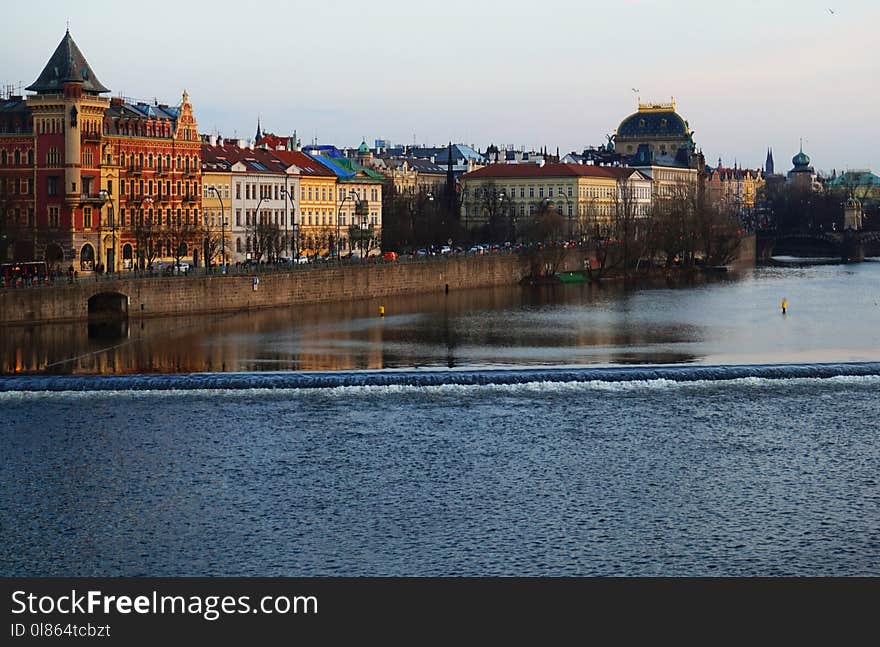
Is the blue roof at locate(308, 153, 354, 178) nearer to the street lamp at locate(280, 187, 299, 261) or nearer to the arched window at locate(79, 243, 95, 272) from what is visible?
the street lamp at locate(280, 187, 299, 261)

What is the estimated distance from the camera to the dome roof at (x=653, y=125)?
154750 mm

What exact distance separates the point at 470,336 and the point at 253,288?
1184cm

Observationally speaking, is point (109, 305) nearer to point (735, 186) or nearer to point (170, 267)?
point (170, 267)

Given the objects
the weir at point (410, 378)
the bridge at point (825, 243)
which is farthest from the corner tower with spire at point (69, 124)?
the bridge at point (825, 243)

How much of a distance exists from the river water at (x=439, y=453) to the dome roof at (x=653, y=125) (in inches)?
4178

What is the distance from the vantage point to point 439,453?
1184 inches

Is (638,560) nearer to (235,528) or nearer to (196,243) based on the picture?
(235,528)

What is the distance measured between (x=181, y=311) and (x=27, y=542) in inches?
1260

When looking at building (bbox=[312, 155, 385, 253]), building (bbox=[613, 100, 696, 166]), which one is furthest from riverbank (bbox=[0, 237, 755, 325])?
building (bbox=[613, 100, 696, 166])
